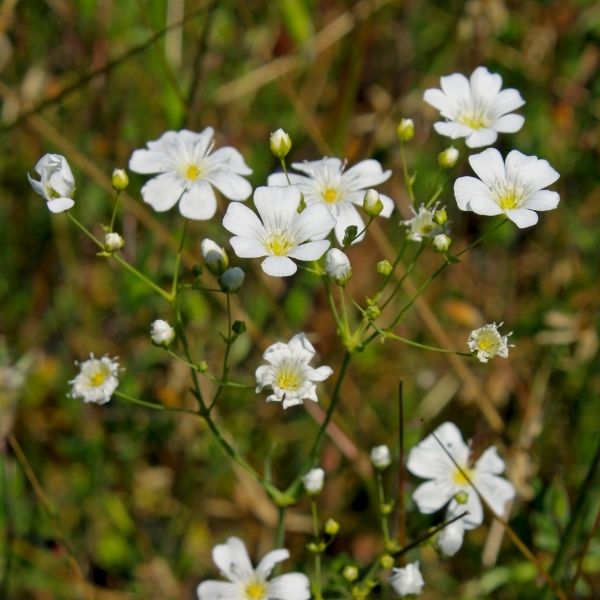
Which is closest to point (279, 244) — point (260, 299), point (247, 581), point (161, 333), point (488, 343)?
point (161, 333)

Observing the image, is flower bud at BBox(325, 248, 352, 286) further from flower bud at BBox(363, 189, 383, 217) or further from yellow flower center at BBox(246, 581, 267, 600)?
yellow flower center at BBox(246, 581, 267, 600)

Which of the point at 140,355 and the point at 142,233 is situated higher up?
the point at 142,233

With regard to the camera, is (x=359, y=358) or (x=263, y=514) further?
(x=359, y=358)

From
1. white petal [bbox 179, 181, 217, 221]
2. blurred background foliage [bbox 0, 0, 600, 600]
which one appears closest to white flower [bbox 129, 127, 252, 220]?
white petal [bbox 179, 181, 217, 221]

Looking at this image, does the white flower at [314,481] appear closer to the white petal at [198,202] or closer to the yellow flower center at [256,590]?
the yellow flower center at [256,590]

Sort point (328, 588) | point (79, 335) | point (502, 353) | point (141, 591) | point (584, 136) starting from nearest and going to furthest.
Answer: point (502, 353) → point (328, 588) → point (141, 591) → point (79, 335) → point (584, 136)

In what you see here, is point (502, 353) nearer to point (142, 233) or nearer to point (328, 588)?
point (328, 588)

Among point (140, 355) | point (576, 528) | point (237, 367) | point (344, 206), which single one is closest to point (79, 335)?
point (140, 355)
